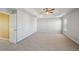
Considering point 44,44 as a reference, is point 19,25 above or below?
above

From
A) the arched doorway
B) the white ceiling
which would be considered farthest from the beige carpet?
the white ceiling

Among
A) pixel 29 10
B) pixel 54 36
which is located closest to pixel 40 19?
pixel 29 10

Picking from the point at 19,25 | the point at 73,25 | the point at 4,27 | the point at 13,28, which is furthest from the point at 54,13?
the point at 4,27

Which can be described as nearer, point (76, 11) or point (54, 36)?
point (76, 11)

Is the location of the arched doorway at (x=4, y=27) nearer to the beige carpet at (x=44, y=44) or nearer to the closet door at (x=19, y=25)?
the beige carpet at (x=44, y=44)

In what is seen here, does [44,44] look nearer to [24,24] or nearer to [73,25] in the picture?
[24,24]

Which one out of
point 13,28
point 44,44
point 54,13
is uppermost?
point 54,13

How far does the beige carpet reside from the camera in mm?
2311

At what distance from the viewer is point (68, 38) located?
Result: 2396 millimetres

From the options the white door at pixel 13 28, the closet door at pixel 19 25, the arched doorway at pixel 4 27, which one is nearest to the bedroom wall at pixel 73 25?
the closet door at pixel 19 25

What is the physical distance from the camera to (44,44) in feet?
7.80

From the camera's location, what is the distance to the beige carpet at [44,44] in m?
2.31
